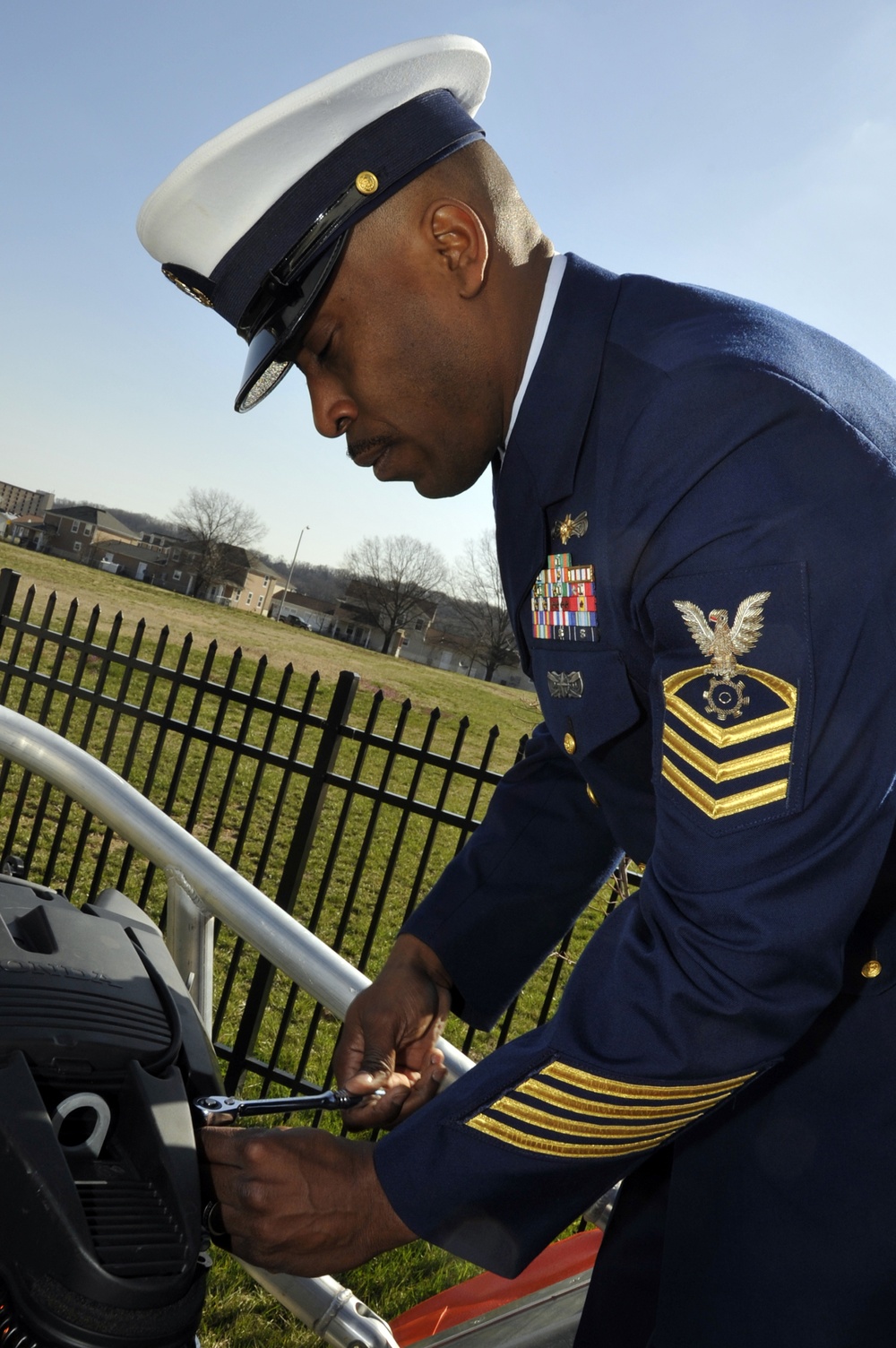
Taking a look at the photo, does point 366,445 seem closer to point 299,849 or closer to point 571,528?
point 571,528

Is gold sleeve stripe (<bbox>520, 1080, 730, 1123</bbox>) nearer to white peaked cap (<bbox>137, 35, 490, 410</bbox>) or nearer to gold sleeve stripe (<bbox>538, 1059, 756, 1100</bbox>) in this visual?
gold sleeve stripe (<bbox>538, 1059, 756, 1100</bbox>)

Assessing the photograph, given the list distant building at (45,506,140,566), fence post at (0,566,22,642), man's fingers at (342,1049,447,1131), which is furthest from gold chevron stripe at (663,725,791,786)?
distant building at (45,506,140,566)

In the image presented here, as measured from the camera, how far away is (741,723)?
1.00 metres

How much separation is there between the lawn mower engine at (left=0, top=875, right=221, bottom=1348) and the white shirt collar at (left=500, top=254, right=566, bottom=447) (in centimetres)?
94

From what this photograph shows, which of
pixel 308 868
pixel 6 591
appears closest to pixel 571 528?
pixel 6 591

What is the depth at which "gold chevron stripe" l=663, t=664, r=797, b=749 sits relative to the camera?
975 millimetres

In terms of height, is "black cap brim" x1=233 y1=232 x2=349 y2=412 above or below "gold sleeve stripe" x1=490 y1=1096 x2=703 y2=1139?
above

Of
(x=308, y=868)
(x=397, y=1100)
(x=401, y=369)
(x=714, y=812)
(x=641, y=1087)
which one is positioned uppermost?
(x=401, y=369)

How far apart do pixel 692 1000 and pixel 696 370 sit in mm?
691

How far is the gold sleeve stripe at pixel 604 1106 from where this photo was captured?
42.4 inches

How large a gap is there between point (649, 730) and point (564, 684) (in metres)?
0.13

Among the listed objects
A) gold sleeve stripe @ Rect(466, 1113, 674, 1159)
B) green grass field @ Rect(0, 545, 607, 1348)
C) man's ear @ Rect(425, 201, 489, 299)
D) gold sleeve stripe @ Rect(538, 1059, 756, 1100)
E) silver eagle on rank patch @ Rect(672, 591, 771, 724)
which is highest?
man's ear @ Rect(425, 201, 489, 299)

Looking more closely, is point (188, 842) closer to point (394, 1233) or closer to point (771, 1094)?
point (394, 1233)

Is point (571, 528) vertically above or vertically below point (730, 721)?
above
